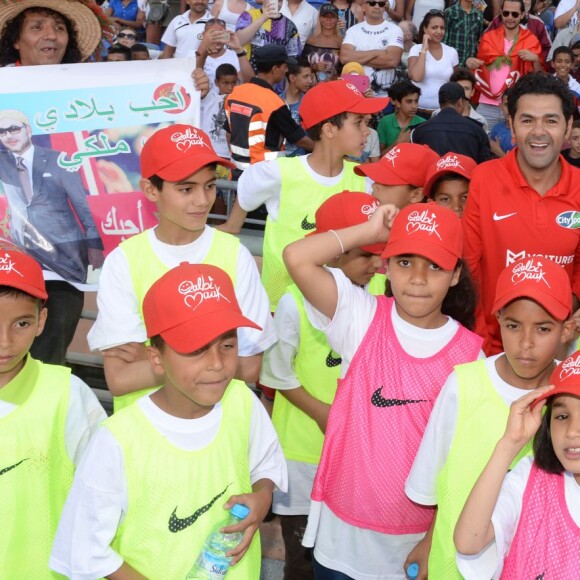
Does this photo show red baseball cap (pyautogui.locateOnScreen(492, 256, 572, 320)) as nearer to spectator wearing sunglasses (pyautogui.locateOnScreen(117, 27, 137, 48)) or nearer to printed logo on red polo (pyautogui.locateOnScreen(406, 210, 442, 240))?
printed logo on red polo (pyautogui.locateOnScreen(406, 210, 442, 240))

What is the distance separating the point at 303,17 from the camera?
35.3 feet

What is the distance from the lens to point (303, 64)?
29.5ft

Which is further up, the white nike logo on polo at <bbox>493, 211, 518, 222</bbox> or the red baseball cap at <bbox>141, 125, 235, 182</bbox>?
the red baseball cap at <bbox>141, 125, 235, 182</bbox>

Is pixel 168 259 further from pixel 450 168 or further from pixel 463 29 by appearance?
pixel 463 29

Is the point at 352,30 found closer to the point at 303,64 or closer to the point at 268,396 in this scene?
the point at 303,64

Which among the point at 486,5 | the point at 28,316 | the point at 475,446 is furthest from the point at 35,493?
the point at 486,5

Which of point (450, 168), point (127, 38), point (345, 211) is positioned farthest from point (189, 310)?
point (127, 38)

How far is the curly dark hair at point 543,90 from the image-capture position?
410 centimetres

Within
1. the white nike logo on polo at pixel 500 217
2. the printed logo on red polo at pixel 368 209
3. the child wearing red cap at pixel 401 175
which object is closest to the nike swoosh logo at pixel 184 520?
the printed logo on red polo at pixel 368 209

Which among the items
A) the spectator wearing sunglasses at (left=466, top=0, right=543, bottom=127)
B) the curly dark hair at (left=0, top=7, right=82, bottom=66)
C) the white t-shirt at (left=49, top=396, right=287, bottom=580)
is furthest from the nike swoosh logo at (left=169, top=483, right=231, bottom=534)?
the spectator wearing sunglasses at (left=466, top=0, right=543, bottom=127)

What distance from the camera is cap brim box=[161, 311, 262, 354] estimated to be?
→ 2629 millimetres

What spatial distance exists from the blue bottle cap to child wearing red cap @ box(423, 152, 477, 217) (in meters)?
2.25

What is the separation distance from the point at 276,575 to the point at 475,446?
1.92 m

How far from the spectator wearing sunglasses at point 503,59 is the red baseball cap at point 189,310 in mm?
7842
